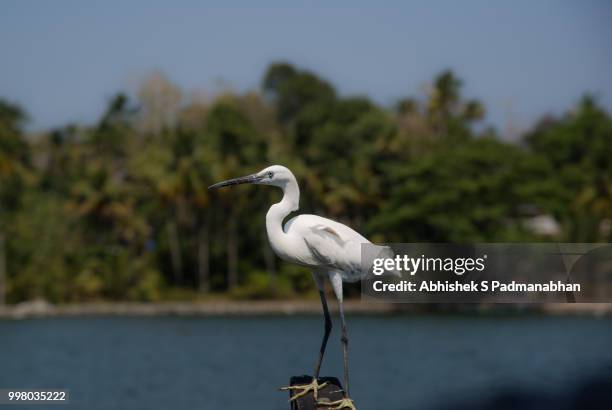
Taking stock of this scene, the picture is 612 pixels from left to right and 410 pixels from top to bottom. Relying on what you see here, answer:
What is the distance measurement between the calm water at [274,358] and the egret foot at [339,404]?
17.6 meters

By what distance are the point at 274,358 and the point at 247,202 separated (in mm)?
23386

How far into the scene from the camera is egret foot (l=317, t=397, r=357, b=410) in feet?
23.8

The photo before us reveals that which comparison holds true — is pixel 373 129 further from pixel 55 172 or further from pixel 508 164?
pixel 55 172

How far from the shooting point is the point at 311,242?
292 inches

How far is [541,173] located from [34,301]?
3196 centimetres

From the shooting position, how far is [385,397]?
27.4 metres

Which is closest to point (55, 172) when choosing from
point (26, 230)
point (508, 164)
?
point (26, 230)

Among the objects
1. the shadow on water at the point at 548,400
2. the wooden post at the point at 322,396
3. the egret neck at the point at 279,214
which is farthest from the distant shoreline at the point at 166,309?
the egret neck at the point at 279,214

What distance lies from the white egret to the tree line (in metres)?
49.5

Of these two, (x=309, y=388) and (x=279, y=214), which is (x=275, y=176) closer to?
(x=279, y=214)

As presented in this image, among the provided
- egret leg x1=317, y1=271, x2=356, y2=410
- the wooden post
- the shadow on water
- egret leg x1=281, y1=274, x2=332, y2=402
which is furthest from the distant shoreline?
egret leg x1=317, y1=271, x2=356, y2=410

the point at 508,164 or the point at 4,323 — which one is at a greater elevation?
the point at 508,164

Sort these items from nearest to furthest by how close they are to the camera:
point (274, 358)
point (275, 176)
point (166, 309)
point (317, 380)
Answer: point (275, 176)
point (317, 380)
point (274, 358)
point (166, 309)

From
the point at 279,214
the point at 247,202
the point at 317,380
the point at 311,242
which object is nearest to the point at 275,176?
the point at 279,214
